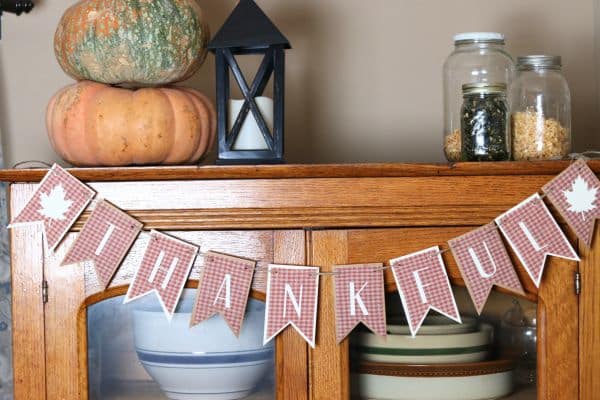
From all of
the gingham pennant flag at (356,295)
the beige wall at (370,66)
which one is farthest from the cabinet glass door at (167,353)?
the beige wall at (370,66)

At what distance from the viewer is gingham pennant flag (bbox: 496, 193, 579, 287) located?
4.59 ft

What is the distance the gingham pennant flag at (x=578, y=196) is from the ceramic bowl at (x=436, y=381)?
246 mm

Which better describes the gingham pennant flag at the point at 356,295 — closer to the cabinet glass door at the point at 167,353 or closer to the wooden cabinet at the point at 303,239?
the wooden cabinet at the point at 303,239

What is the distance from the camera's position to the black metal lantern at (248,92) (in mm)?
1460

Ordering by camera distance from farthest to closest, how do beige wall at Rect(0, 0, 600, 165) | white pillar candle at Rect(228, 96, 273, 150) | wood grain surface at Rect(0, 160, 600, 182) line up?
1. beige wall at Rect(0, 0, 600, 165)
2. white pillar candle at Rect(228, 96, 273, 150)
3. wood grain surface at Rect(0, 160, 600, 182)

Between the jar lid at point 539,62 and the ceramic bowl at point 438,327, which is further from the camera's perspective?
the jar lid at point 539,62

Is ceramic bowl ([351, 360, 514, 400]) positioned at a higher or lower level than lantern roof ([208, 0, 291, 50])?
lower

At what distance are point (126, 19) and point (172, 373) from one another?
58 centimetres

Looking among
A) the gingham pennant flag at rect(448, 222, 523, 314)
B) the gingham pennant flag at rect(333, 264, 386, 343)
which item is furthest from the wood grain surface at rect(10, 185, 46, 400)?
the gingham pennant flag at rect(448, 222, 523, 314)

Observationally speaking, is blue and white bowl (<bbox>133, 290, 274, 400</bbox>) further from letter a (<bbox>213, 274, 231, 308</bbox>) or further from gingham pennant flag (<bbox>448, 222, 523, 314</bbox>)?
gingham pennant flag (<bbox>448, 222, 523, 314</bbox>)

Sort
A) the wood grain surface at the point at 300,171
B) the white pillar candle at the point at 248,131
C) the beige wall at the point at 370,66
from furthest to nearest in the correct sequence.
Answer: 1. the beige wall at the point at 370,66
2. the white pillar candle at the point at 248,131
3. the wood grain surface at the point at 300,171

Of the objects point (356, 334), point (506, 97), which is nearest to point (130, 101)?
point (356, 334)

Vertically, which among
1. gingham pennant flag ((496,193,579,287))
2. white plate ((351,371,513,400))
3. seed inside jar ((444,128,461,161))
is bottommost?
white plate ((351,371,513,400))

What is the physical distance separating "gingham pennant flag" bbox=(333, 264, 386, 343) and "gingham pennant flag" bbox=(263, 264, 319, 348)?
0.04 meters
